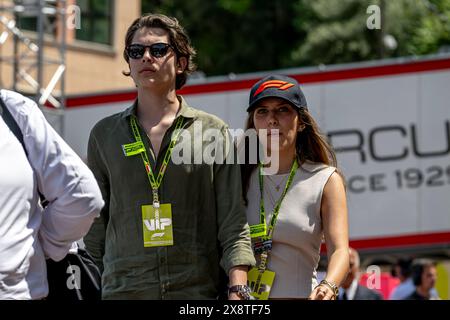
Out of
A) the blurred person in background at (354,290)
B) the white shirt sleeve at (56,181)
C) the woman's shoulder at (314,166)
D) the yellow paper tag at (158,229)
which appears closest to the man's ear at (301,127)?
the woman's shoulder at (314,166)

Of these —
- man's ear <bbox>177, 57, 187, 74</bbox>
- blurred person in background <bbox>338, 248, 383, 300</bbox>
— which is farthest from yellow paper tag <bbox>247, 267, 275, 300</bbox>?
blurred person in background <bbox>338, 248, 383, 300</bbox>

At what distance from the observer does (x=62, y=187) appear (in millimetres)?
3736

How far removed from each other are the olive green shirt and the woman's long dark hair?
315 mm

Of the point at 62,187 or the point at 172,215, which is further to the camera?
the point at 172,215

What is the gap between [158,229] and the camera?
15.0 ft

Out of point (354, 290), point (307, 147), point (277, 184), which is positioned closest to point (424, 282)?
point (354, 290)

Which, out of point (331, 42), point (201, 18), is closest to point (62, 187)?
point (331, 42)

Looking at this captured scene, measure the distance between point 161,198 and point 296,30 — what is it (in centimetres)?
3793

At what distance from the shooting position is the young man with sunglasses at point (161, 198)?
15.0 feet

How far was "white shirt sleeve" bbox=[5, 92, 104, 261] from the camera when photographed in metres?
3.69

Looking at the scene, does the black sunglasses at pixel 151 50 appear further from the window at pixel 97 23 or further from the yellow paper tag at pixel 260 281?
the window at pixel 97 23

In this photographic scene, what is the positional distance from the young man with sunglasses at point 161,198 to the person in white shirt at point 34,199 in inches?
29.0
